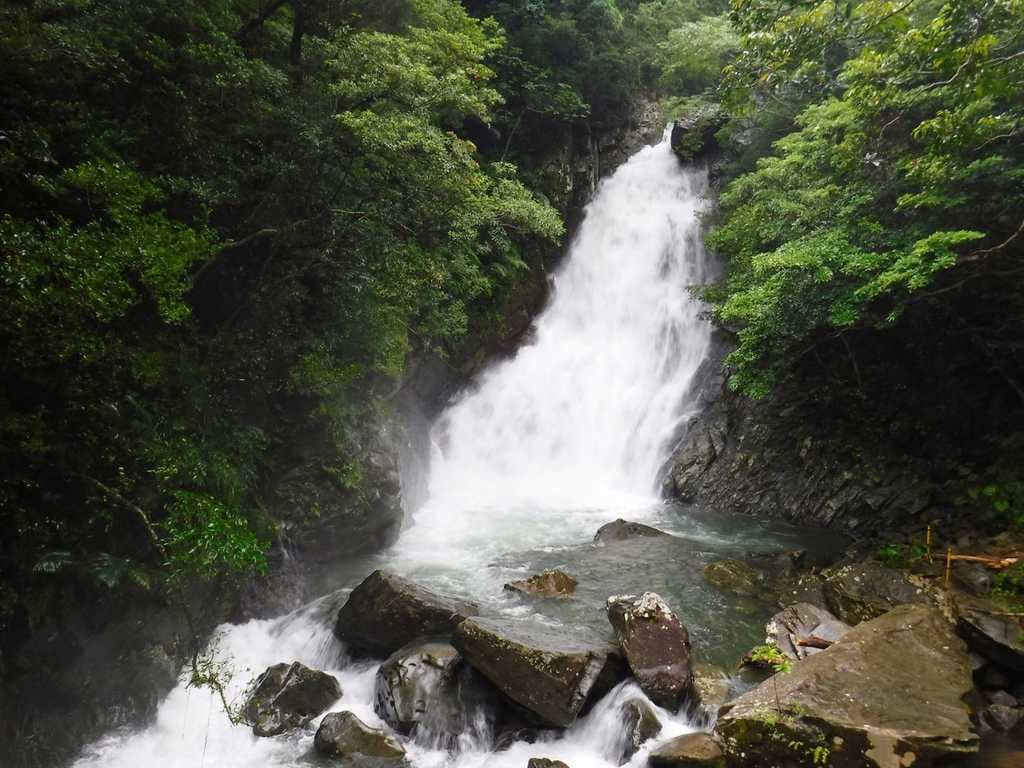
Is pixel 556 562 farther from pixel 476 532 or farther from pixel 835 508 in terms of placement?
pixel 835 508

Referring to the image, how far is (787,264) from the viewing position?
1035 centimetres

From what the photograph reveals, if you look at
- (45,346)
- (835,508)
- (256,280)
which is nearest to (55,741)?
(45,346)

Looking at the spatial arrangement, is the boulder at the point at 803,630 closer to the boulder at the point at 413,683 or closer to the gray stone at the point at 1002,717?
the gray stone at the point at 1002,717

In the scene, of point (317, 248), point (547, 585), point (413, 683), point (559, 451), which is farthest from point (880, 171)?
point (413, 683)

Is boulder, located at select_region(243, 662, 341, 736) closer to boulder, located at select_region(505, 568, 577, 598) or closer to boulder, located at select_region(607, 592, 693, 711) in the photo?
boulder, located at select_region(505, 568, 577, 598)

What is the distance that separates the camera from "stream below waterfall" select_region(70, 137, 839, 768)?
6645 mm

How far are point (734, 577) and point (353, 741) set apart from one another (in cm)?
599

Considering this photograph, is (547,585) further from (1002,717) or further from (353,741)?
(1002,717)

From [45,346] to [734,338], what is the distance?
15.2m

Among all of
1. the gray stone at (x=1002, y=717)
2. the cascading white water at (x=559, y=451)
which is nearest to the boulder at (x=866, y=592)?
the gray stone at (x=1002, y=717)

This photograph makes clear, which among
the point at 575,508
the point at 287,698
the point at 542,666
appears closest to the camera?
the point at 542,666

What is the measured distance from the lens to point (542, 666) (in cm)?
634

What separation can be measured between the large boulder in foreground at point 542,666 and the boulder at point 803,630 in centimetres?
200

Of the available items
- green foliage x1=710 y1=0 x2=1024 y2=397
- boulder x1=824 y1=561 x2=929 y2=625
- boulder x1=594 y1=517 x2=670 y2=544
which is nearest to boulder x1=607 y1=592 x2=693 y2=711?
boulder x1=824 y1=561 x2=929 y2=625
